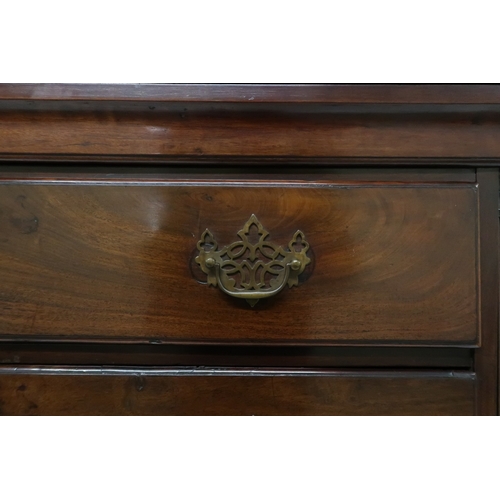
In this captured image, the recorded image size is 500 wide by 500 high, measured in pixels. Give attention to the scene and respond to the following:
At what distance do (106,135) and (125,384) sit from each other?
11.0 inches

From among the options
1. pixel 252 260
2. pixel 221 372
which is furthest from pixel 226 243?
pixel 221 372

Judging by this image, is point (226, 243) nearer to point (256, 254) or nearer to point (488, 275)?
point (256, 254)

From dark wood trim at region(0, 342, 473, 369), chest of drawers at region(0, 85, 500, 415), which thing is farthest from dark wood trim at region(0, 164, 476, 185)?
dark wood trim at region(0, 342, 473, 369)

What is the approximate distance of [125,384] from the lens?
589 mm

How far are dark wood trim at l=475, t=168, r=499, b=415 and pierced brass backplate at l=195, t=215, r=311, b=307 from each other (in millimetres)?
195

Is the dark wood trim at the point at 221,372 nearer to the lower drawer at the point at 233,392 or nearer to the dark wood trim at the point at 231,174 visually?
the lower drawer at the point at 233,392

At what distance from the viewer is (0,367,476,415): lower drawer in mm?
583

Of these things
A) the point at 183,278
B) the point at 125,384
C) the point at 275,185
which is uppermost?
the point at 275,185

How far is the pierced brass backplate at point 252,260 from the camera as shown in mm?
571

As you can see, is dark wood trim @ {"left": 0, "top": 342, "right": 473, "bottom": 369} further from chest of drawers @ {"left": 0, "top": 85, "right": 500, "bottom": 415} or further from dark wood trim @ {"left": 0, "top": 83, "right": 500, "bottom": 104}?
dark wood trim @ {"left": 0, "top": 83, "right": 500, "bottom": 104}

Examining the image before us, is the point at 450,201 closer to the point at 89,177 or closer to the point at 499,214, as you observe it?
the point at 499,214

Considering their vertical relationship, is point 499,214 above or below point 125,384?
above

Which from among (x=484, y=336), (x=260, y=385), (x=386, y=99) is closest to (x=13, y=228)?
(x=260, y=385)

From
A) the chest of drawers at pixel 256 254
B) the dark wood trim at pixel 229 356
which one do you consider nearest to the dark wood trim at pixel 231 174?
the chest of drawers at pixel 256 254
